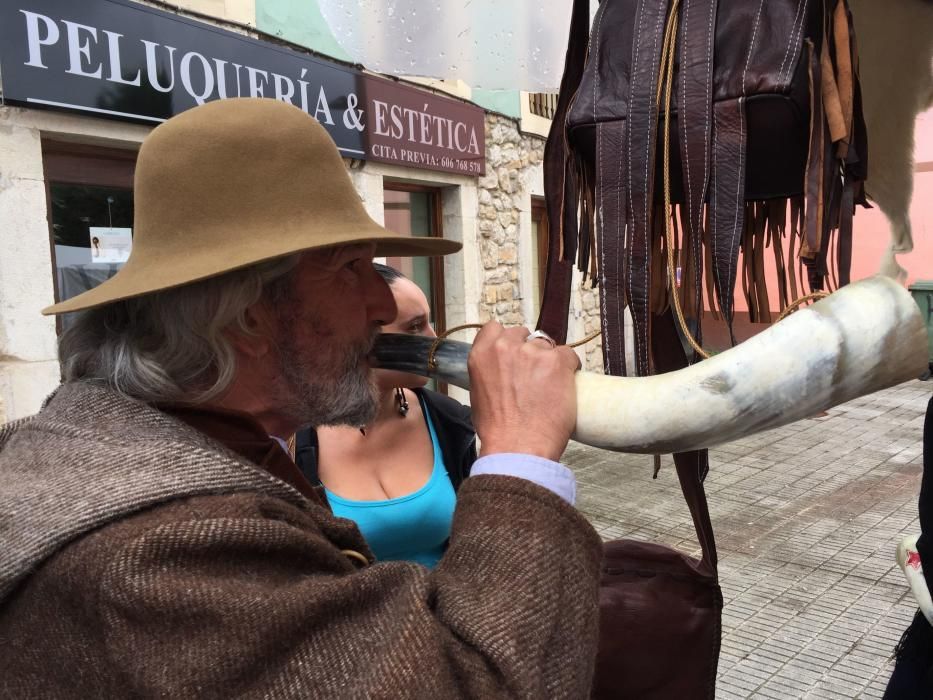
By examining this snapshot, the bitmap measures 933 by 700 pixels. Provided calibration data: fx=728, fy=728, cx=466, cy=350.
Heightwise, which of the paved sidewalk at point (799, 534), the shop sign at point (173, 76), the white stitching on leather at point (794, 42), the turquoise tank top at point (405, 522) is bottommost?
the paved sidewalk at point (799, 534)

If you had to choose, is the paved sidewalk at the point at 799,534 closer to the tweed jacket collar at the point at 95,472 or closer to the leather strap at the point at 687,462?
the leather strap at the point at 687,462

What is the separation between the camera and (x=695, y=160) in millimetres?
954

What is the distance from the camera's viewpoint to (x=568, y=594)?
78 centimetres

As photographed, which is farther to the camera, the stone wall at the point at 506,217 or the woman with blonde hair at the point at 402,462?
the stone wall at the point at 506,217

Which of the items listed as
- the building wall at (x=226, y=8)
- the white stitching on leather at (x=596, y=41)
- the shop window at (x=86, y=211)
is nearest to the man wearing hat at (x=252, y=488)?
the white stitching on leather at (x=596, y=41)

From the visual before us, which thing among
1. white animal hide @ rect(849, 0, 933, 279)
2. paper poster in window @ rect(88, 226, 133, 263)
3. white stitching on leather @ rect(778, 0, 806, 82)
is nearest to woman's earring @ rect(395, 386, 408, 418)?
white animal hide @ rect(849, 0, 933, 279)

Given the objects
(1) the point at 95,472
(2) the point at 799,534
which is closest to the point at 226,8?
(1) the point at 95,472

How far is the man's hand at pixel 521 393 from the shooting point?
89cm

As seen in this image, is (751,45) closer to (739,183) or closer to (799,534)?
(739,183)

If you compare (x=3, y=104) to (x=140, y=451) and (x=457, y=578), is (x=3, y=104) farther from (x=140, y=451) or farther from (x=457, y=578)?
(x=457, y=578)

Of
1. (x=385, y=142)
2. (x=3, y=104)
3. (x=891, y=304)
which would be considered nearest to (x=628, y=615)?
(x=891, y=304)

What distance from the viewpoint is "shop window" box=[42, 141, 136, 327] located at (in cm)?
346

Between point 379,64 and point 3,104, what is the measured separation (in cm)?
224

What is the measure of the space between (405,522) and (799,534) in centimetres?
298
